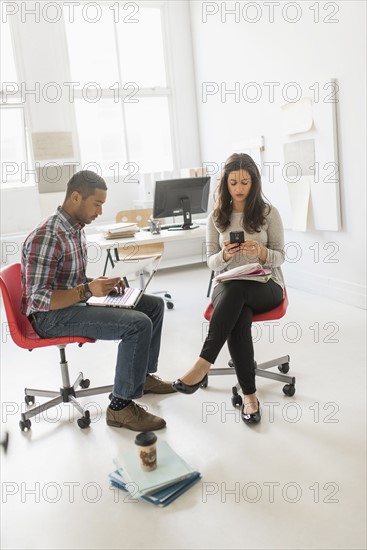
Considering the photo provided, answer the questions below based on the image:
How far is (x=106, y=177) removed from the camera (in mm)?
6004

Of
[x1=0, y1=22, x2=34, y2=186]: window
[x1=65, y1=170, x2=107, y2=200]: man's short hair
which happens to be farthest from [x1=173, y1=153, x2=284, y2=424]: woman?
[x1=0, y1=22, x2=34, y2=186]: window

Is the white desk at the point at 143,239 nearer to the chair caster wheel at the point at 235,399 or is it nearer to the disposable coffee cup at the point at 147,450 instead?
the chair caster wheel at the point at 235,399

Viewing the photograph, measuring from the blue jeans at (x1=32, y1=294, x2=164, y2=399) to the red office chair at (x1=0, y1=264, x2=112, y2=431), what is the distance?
0.13ft

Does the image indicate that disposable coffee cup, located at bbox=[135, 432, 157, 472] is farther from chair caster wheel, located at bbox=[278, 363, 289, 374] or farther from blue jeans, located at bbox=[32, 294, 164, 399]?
chair caster wheel, located at bbox=[278, 363, 289, 374]

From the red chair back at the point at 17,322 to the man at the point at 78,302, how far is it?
1.3 inches

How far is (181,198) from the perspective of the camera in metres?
4.19

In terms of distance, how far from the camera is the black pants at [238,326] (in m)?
2.41

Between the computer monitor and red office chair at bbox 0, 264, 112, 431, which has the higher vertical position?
the computer monitor

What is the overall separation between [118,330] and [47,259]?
1.46ft

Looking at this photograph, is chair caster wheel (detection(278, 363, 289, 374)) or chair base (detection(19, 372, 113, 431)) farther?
chair caster wheel (detection(278, 363, 289, 374))

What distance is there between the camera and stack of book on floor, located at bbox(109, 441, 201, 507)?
1913mm

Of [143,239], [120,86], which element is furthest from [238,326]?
[120,86]

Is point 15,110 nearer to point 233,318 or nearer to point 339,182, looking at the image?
point 339,182

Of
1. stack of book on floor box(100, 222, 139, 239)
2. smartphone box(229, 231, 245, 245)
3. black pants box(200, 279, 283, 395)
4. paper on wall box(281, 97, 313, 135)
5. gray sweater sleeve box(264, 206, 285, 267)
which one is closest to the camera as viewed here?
black pants box(200, 279, 283, 395)
